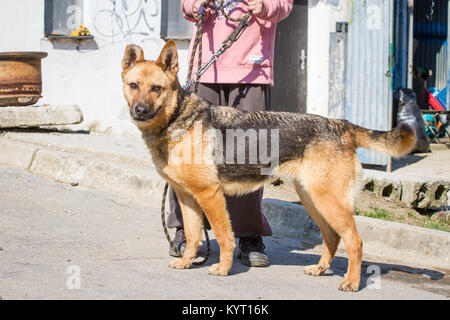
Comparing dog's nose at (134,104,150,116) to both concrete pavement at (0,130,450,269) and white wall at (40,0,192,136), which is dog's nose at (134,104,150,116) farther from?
white wall at (40,0,192,136)

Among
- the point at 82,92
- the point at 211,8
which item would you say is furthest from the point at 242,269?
the point at 82,92

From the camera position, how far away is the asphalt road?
3.70 m

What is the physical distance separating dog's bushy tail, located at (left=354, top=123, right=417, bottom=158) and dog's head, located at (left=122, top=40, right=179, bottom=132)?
4.40ft

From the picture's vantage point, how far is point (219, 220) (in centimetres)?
420

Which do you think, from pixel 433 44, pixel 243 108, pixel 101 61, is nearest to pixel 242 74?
pixel 243 108

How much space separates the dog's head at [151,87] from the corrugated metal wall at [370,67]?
5.62 meters

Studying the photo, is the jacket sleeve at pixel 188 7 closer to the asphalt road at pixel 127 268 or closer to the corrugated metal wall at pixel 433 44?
the asphalt road at pixel 127 268

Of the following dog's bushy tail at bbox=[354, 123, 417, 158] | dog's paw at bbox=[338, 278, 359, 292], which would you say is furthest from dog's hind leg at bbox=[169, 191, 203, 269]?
dog's bushy tail at bbox=[354, 123, 417, 158]

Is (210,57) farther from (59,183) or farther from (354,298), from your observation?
(59,183)

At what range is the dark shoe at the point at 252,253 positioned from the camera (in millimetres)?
4547

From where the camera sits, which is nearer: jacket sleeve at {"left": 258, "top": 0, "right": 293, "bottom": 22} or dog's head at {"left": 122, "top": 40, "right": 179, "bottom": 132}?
dog's head at {"left": 122, "top": 40, "right": 179, "bottom": 132}

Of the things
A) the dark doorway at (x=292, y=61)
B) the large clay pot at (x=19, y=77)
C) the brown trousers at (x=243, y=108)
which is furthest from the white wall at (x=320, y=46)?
the brown trousers at (x=243, y=108)

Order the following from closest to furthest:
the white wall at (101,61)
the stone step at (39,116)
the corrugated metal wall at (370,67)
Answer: the stone step at (39,116), the corrugated metal wall at (370,67), the white wall at (101,61)

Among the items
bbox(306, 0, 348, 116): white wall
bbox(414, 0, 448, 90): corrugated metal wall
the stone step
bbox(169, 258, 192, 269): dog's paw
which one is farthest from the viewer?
bbox(414, 0, 448, 90): corrugated metal wall
